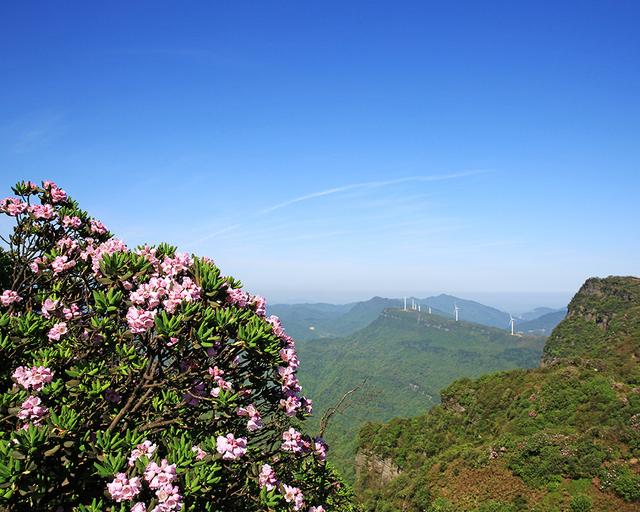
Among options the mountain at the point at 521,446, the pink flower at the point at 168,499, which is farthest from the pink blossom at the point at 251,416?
the mountain at the point at 521,446

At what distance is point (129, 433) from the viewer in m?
4.72

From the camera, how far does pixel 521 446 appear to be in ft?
97.3

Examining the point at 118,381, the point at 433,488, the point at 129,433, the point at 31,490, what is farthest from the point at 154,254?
the point at 433,488

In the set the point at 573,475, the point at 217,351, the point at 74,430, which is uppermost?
the point at 217,351

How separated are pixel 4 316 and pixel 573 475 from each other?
3140cm

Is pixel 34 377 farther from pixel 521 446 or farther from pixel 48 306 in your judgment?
pixel 521 446

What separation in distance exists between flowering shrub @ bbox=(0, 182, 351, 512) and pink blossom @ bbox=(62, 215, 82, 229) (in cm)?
194

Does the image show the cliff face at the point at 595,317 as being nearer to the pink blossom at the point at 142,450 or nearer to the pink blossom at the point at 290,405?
the pink blossom at the point at 290,405

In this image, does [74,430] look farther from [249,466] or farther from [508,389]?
[508,389]

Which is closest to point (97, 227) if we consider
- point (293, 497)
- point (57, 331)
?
point (57, 331)

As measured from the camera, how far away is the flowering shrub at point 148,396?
4.32m

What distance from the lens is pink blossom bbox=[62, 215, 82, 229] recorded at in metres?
8.49

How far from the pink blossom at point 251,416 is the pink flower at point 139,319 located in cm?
179

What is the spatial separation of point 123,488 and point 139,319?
6.45ft
